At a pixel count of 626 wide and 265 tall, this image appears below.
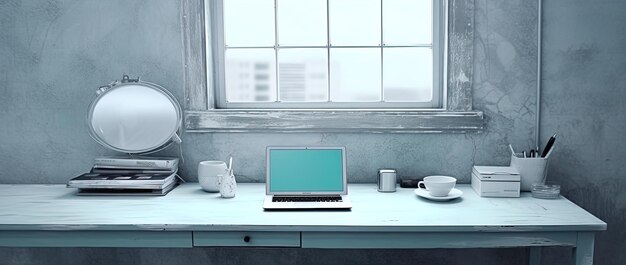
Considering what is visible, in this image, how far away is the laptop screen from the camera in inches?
90.6

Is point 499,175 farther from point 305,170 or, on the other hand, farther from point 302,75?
point 302,75

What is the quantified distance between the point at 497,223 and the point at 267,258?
124 cm

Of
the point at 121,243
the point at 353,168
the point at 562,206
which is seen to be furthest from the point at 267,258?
the point at 562,206

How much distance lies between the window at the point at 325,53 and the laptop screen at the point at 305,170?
0.41 meters

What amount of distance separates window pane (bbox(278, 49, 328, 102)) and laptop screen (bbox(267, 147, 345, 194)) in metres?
0.46

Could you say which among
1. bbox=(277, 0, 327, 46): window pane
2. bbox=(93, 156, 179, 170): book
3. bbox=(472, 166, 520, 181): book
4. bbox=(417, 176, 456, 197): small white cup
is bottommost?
bbox=(417, 176, 456, 197): small white cup

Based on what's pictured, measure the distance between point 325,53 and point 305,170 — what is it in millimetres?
696

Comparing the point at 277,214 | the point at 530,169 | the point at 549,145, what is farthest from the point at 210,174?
the point at 549,145

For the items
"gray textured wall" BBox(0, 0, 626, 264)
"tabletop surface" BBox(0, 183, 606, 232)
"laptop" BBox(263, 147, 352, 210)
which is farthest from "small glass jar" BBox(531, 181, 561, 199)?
"laptop" BBox(263, 147, 352, 210)

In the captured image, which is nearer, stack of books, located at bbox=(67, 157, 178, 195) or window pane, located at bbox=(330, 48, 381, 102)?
stack of books, located at bbox=(67, 157, 178, 195)

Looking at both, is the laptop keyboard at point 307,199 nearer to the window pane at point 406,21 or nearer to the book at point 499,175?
the book at point 499,175

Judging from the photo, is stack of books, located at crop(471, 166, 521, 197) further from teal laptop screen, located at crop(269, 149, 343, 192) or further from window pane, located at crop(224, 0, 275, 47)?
window pane, located at crop(224, 0, 275, 47)

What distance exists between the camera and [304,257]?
2.68 metres

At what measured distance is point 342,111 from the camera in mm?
2562
